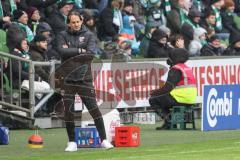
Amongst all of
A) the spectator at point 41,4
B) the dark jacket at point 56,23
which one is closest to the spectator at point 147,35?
the dark jacket at point 56,23

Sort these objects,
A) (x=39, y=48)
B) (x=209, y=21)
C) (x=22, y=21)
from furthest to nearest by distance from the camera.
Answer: (x=209, y=21), (x=22, y=21), (x=39, y=48)

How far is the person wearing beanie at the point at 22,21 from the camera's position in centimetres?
2494

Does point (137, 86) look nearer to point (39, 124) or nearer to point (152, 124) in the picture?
point (152, 124)

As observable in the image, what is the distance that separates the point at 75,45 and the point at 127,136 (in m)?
1.87

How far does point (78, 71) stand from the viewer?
18000mm

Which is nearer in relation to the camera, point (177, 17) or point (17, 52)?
point (17, 52)

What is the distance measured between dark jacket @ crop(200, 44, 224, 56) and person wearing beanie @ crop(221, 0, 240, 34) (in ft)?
9.90

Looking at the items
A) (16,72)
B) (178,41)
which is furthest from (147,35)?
(16,72)

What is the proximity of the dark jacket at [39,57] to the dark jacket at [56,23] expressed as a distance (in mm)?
2164

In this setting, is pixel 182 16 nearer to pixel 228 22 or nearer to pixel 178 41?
pixel 228 22

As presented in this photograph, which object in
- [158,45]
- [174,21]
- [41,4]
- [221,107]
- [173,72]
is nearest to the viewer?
[221,107]

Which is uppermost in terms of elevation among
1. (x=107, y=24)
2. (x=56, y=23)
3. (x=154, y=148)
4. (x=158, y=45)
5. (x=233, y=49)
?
(x=107, y=24)

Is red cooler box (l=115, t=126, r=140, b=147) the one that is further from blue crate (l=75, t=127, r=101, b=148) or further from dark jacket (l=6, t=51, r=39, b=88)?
dark jacket (l=6, t=51, r=39, b=88)

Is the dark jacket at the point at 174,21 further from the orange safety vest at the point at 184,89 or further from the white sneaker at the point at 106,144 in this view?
the white sneaker at the point at 106,144
